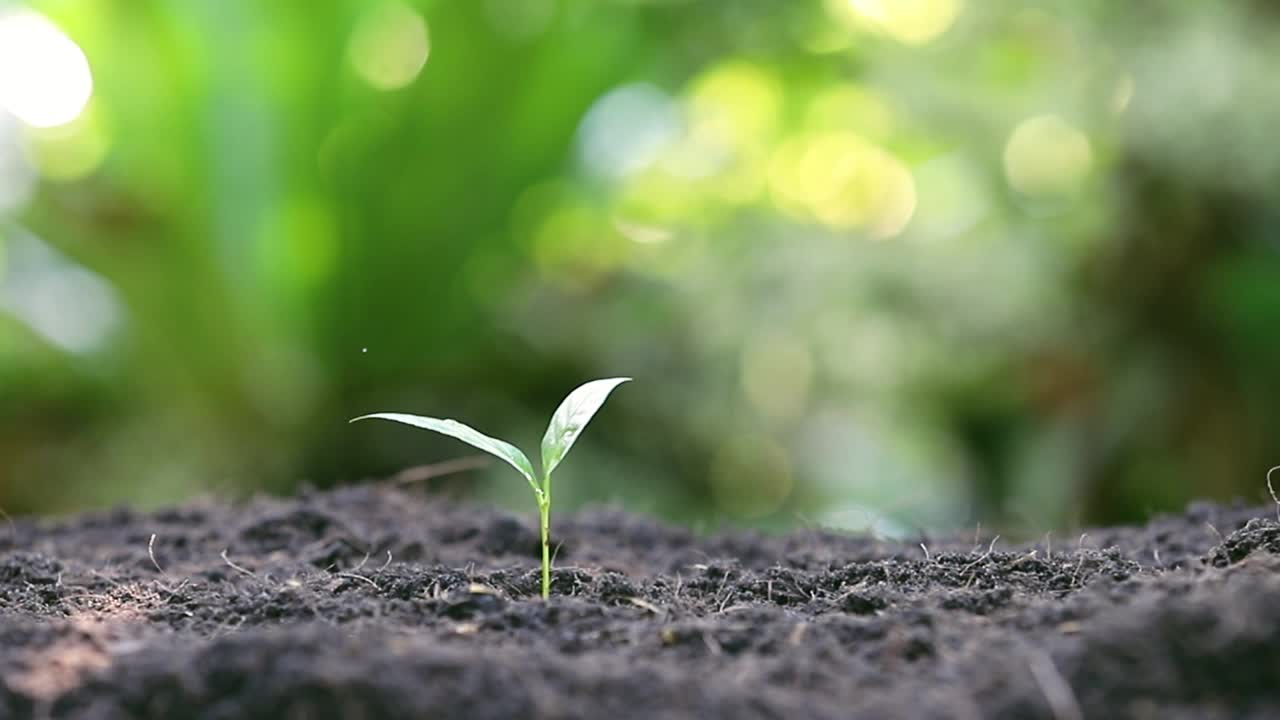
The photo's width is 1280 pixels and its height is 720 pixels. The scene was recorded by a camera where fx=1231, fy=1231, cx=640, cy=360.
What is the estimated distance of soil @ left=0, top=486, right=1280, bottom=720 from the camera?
70 cm

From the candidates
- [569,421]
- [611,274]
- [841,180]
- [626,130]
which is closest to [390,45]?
[626,130]

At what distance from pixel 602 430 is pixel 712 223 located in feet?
2.76

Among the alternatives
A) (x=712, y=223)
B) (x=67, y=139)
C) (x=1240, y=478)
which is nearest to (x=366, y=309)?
(x=712, y=223)

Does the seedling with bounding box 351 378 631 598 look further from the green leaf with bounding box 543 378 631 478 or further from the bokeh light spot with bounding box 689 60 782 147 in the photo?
the bokeh light spot with bounding box 689 60 782 147

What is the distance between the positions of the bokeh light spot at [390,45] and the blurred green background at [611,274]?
0.04 feet

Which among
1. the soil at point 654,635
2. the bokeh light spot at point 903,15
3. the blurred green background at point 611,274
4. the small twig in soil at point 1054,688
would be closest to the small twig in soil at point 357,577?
the soil at point 654,635

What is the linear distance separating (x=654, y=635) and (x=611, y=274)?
3522mm

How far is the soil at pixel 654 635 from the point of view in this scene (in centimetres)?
70

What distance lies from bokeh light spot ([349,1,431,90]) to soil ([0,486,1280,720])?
292 cm

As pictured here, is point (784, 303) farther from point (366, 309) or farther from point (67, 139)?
point (67, 139)

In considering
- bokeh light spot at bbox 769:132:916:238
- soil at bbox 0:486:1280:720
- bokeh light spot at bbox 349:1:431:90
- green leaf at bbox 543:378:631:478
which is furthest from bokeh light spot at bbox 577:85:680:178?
green leaf at bbox 543:378:631:478

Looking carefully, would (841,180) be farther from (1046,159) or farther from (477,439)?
(477,439)

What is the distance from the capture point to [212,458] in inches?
150

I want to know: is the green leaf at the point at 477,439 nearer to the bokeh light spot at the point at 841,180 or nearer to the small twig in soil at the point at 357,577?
the small twig in soil at the point at 357,577
